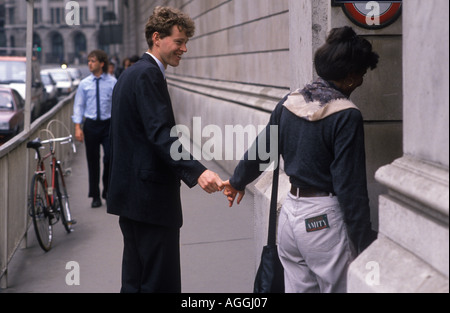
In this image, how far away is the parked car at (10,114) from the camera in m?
15.5

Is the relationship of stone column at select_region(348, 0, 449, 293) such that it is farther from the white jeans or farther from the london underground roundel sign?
the london underground roundel sign

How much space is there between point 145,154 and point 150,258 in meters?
0.58

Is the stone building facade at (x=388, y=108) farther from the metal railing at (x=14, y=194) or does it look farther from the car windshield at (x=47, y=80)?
the car windshield at (x=47, y=80)

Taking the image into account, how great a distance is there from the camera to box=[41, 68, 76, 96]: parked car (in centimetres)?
3666

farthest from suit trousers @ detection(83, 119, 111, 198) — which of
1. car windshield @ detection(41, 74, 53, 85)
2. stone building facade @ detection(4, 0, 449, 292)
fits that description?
car windshield @ detection(41, 74, 53, 85)

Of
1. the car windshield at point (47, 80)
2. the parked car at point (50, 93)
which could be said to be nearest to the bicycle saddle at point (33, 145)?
the parked car at point (50, 93)

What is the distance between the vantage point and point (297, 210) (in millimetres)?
3400

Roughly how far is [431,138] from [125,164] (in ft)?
5.58
